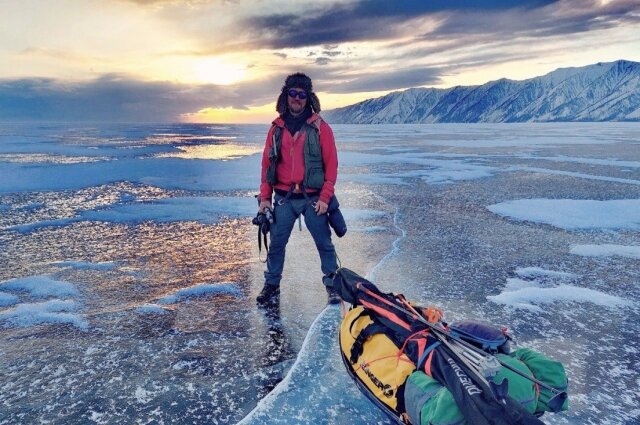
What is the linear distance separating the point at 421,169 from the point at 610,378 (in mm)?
13428

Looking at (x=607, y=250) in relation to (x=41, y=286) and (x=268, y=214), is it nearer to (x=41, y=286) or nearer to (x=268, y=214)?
(x=268, y=214)

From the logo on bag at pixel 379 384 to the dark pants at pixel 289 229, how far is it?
1801 mm

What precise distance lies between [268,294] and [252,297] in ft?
0.65

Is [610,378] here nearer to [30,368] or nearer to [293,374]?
[293,374]

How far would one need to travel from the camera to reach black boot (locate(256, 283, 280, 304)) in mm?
4661

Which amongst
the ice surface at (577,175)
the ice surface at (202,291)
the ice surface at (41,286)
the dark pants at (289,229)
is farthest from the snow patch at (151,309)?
the ice surface at (577,175)

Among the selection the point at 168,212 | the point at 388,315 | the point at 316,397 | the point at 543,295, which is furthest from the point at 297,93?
the point at 168,212

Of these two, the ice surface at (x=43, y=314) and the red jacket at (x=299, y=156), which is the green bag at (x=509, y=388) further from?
the ice surface at (x=43, y=314)

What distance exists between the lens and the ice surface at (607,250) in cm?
614

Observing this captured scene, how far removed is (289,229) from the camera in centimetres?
475

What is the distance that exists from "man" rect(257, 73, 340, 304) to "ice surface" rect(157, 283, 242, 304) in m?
0.45

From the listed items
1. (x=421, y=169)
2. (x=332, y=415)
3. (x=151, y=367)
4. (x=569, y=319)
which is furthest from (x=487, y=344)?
(x=421, y=169)

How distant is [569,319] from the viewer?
426 cm

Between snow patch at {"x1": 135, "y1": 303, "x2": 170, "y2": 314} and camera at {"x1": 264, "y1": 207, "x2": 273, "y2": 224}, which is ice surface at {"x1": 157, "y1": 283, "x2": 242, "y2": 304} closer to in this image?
snow patch at {"x1": 135, "y1": 303, "x2": 170, "y2": 314}
